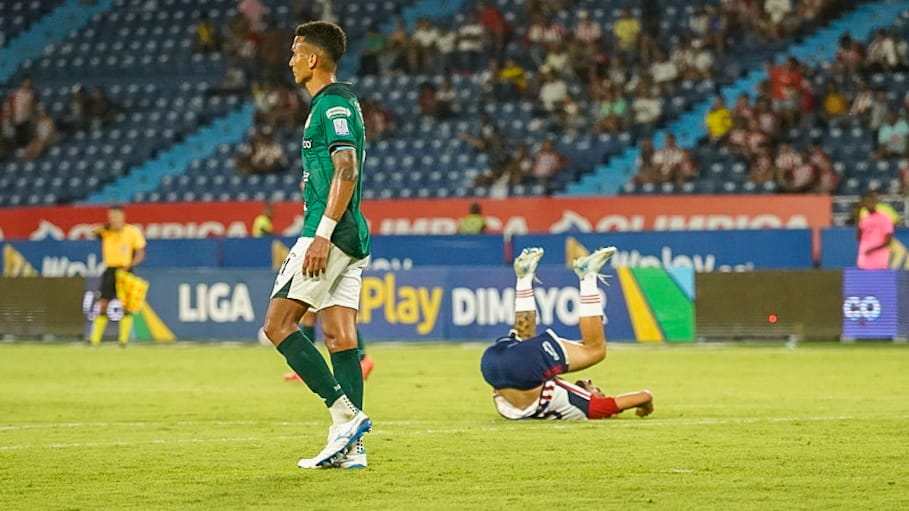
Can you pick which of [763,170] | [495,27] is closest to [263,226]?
[495,27]

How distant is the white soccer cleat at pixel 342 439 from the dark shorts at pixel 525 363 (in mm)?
3161

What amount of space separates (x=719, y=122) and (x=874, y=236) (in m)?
6.83

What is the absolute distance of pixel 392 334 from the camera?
24.1 meters

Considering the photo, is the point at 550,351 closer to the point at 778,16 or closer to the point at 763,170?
the point at 763,170

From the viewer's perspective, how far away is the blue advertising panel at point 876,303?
22312mm

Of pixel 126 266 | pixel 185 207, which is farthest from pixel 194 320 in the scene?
pixel 185 207

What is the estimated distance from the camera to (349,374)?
29.6 ft

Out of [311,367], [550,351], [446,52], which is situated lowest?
[550,351]

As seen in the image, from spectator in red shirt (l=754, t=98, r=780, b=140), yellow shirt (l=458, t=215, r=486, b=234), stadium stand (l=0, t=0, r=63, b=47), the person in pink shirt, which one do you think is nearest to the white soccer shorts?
the person in pink shirt

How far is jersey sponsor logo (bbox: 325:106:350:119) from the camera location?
8.68 m

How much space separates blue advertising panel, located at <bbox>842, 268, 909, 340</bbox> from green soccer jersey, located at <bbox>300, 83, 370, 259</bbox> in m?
14.8

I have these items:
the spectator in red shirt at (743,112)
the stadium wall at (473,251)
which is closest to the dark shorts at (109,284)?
the stadium wall at (473,251)

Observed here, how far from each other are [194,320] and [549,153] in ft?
25.3

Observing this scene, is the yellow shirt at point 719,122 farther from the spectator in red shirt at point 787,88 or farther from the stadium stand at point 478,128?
the stadium stand at point 478,128
